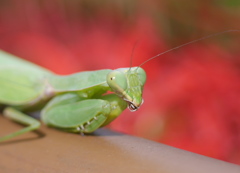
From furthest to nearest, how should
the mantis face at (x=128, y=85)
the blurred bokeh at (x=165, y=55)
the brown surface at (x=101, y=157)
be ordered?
the blurred bokeh at (x=165, y=55) → the mantis face at (x=128, y=85) → the brown surface at (x=101, y=157)

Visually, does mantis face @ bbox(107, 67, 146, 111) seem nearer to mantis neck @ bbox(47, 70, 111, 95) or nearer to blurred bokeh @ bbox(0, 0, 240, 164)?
mantis neck @ bbox(47, 70, 111, 95)

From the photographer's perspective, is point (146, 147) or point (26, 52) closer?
point (146, 147)

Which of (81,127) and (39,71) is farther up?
(39,71)

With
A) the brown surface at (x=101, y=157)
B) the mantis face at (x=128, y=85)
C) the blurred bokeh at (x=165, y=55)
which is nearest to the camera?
the brown surface at (x=101, y=157)

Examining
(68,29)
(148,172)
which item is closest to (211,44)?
(68,29)

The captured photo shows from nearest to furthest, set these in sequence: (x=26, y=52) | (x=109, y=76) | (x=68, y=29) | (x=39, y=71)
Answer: (x=109, y=76)
(x=39, y=71)
(x=68, y=29)
(x=26, y=52)

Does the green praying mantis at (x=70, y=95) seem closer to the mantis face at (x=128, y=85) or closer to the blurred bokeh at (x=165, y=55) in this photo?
the mantis face at (x=128, y=85)

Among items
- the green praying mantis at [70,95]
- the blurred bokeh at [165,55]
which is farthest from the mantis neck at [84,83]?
the blurred bokeh at [165,55]

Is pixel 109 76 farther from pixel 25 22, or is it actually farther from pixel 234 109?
pixel 25 22
